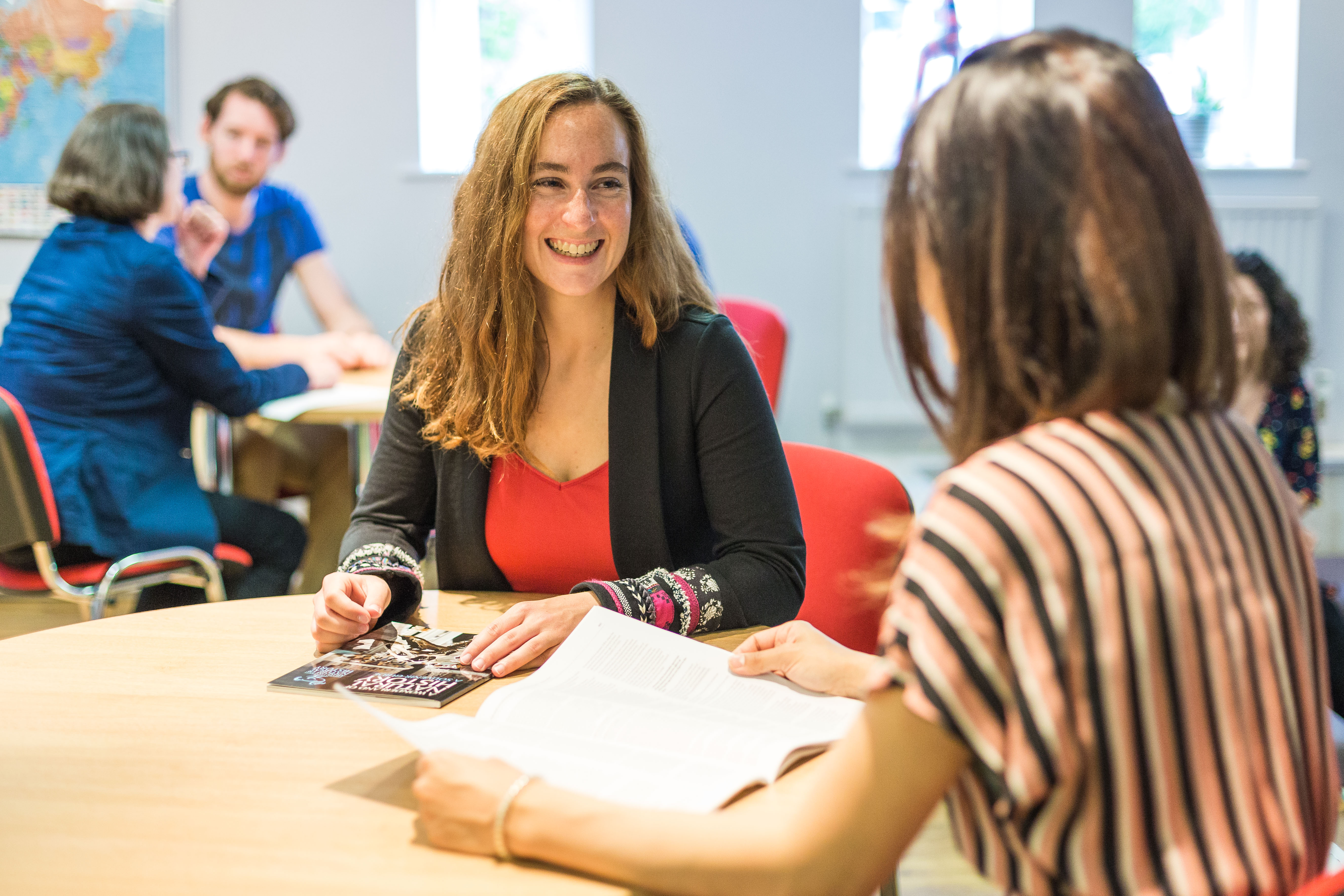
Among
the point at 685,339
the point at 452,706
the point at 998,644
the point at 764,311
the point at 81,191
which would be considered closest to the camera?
the point at 998,644

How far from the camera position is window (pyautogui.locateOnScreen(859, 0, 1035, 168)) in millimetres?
4457

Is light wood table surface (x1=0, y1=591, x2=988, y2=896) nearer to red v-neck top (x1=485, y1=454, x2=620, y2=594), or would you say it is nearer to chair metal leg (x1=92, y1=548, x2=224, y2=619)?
red v-neck top (x1=485, y1=454, x2=620, y2=594)

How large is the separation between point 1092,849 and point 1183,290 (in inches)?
12.9

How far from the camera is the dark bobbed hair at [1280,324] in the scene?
7.89 ft

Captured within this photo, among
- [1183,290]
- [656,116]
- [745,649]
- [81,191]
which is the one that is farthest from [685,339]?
[656,116]

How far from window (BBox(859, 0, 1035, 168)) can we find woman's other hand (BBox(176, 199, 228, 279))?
2.40 metres

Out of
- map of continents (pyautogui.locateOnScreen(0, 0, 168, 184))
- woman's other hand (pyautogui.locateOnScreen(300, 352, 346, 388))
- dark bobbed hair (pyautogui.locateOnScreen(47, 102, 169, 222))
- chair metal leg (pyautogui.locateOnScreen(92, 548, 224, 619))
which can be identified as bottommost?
chair metal leg (pyautogui.locateOnScreen(92, 548, 224, 619))

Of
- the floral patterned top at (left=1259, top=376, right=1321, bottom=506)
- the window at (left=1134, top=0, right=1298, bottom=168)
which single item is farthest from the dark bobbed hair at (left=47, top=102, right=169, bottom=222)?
the window at (left=1134, top=0, right=1298, bottom=168)

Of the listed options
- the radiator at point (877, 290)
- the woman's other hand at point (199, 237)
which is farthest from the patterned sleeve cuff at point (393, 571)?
the radiator at point (877, 290)

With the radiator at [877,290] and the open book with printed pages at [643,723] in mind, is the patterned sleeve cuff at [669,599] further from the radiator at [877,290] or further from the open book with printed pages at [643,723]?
the radiator at [877,290]

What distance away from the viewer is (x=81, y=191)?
2.48 m

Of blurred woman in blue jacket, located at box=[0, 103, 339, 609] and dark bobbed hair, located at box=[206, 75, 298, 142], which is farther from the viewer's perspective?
dark bobbed hair, located at box=[206, 75, 298, 142]

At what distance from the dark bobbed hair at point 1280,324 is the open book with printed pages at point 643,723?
1794 millimetres

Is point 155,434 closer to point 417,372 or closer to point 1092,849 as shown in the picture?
point 417,372
